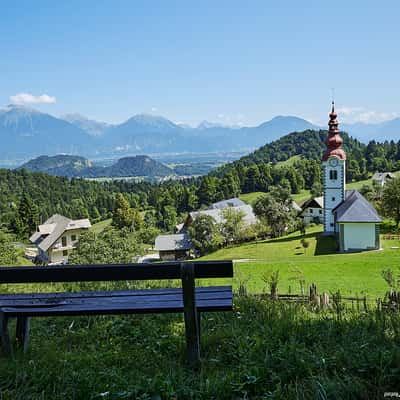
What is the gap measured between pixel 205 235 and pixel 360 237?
55.3ft

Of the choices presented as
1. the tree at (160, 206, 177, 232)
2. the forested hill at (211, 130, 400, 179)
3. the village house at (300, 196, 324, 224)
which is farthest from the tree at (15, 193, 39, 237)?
the forested hill at (211, 130, 400, 179)

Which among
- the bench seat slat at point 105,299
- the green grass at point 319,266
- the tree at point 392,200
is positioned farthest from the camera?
the tree at point 392,200

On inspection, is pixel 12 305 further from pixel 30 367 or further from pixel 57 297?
pixel 30 367

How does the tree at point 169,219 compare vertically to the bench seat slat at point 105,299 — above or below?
below

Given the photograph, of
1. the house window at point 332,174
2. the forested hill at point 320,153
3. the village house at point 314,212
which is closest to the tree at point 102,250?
the house window at point 332,174

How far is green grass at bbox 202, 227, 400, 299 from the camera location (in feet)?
53.0

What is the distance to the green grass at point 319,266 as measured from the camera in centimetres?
1614

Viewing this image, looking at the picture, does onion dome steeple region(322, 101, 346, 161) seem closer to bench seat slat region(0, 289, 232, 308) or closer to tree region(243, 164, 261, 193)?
bench seat slat region(0, 289, 232, 308)

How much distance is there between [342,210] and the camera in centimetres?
3588

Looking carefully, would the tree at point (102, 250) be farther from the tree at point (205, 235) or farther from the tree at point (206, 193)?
the tree at point (206, 193)

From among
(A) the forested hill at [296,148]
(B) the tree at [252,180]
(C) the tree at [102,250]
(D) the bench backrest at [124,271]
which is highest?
(A) the forested hill at [296,148]

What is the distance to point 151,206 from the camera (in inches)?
3371

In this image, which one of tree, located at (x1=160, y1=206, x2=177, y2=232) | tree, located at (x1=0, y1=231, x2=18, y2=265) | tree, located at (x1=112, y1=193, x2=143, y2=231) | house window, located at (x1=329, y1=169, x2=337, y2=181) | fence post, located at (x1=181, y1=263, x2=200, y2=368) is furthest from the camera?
tree, located at (x1=160, y1=206, x2=177, y2=232)

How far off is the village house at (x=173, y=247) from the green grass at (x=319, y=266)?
8963 millimetres
